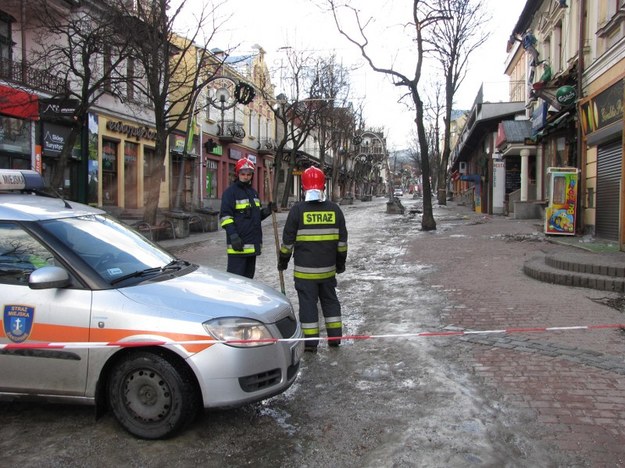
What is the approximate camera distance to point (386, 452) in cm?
333

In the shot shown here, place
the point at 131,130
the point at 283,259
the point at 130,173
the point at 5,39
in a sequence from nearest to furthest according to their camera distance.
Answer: the point at 283,259 < the point at 5,39 < the point at 131,130 < the point at 130,173

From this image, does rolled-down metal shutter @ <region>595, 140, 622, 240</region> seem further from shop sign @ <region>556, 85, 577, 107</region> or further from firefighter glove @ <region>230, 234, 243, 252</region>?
firefighter glove @ <region>230, 234, 243, 252</region>

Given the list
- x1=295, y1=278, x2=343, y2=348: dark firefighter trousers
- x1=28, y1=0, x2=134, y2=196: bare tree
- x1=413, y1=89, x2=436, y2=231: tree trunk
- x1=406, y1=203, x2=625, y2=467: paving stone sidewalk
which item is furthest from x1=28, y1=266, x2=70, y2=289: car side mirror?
x1=413, y1=89, x2=436, y2=231: tree trunk

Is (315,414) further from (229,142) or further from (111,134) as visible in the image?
(229,142)

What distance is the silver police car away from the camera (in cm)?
338

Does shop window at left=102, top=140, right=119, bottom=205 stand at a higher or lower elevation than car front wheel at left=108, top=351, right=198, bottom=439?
higher

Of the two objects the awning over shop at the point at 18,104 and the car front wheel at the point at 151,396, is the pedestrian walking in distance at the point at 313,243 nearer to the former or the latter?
the car front wheel at the point at 151,396

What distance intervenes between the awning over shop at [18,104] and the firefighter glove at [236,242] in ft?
39.3

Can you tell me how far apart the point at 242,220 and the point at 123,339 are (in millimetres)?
3214

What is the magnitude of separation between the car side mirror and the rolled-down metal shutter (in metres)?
12.4

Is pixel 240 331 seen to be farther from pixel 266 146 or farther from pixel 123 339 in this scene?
pixel 266 146

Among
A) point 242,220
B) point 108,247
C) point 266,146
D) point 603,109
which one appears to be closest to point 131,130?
point 603,109

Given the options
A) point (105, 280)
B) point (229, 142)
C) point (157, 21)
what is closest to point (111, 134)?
point (157, 21)

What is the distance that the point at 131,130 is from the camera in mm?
23531
